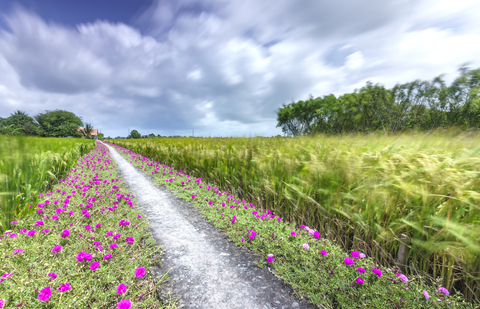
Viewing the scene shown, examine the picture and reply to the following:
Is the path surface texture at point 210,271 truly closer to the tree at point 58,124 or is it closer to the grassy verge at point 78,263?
the grassy verge at point 78,263

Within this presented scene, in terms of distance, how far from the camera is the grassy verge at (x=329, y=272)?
1.51 m

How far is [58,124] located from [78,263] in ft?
292

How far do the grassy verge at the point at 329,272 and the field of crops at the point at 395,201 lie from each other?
0.21 metres

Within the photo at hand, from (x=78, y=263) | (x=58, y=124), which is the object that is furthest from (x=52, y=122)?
(x=78, y=263)

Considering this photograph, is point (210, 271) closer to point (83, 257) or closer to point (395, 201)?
point (83, 257)

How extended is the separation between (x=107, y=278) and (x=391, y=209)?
114 inches

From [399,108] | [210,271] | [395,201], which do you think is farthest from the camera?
[399,108]

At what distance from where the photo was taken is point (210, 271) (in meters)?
1.93

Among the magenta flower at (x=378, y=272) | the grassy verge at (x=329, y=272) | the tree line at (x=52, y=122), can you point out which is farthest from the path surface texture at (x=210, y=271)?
the tree line at (x=52, y=122)

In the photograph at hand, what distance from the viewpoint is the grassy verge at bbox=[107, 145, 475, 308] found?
151cm

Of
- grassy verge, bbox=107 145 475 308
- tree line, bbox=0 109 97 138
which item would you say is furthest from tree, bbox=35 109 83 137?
grassy verge, bbox=107 145 475 308

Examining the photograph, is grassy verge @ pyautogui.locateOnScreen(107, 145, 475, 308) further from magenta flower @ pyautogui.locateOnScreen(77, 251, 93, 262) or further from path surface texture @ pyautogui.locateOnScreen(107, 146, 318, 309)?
magenta flower @ pyautogui.locateOnScreen(77, 251, 93, 262)

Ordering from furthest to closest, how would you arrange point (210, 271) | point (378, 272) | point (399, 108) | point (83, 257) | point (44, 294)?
point (399, 108), point (210, 271), point (83, 257), point (378, 272), point (44, 294)

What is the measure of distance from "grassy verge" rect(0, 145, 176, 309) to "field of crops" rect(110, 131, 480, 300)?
80.8 inches
